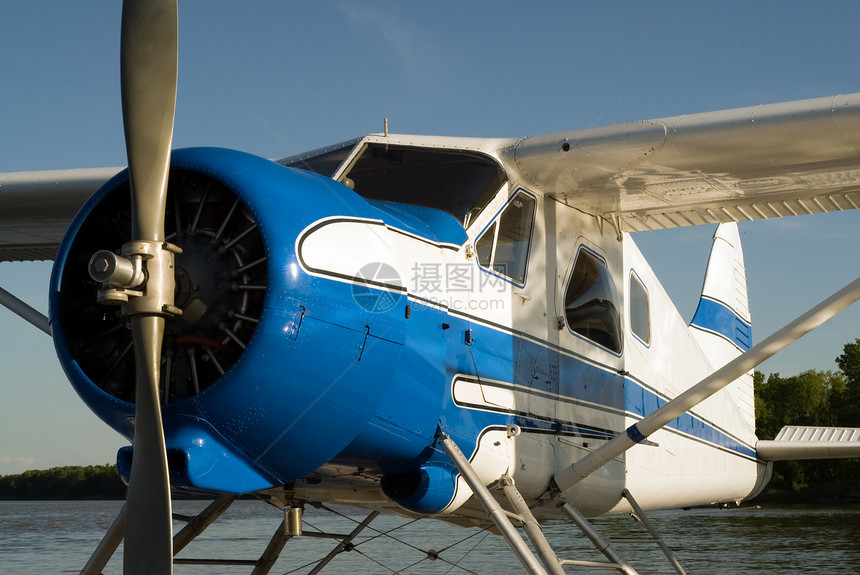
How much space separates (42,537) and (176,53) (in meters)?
29.3

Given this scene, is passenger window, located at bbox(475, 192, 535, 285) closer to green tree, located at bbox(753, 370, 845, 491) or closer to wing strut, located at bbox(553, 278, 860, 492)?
wing strut, located at bbox(553, 278, 860, 492)

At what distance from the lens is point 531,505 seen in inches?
220

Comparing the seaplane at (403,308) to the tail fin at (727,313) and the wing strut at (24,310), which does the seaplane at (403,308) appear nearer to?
the wing strut at (24,310)

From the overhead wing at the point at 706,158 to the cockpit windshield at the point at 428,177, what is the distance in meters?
0.30

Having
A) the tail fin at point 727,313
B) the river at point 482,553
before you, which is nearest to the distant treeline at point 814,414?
the river at point 482,553

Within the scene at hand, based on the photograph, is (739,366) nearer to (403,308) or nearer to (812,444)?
(403,308)

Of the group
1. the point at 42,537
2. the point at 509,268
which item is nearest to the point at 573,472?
the point at 509,268

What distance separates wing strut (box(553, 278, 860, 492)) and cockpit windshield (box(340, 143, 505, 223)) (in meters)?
1.64

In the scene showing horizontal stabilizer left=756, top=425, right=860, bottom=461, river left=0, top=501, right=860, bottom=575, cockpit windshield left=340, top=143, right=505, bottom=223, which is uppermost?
cockpit windshield left=340, top=143, right=505, bottom=223

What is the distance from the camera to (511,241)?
17.4ft

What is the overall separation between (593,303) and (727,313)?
4.98m

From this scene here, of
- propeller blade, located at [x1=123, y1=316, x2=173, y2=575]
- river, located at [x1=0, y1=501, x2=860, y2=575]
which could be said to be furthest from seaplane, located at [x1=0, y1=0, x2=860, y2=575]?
river, located at [x1=0, y1=501, x2=860, y2=575]

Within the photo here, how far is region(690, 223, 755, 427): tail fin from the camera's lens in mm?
9844

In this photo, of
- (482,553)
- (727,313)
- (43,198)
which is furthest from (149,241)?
(482,553)
